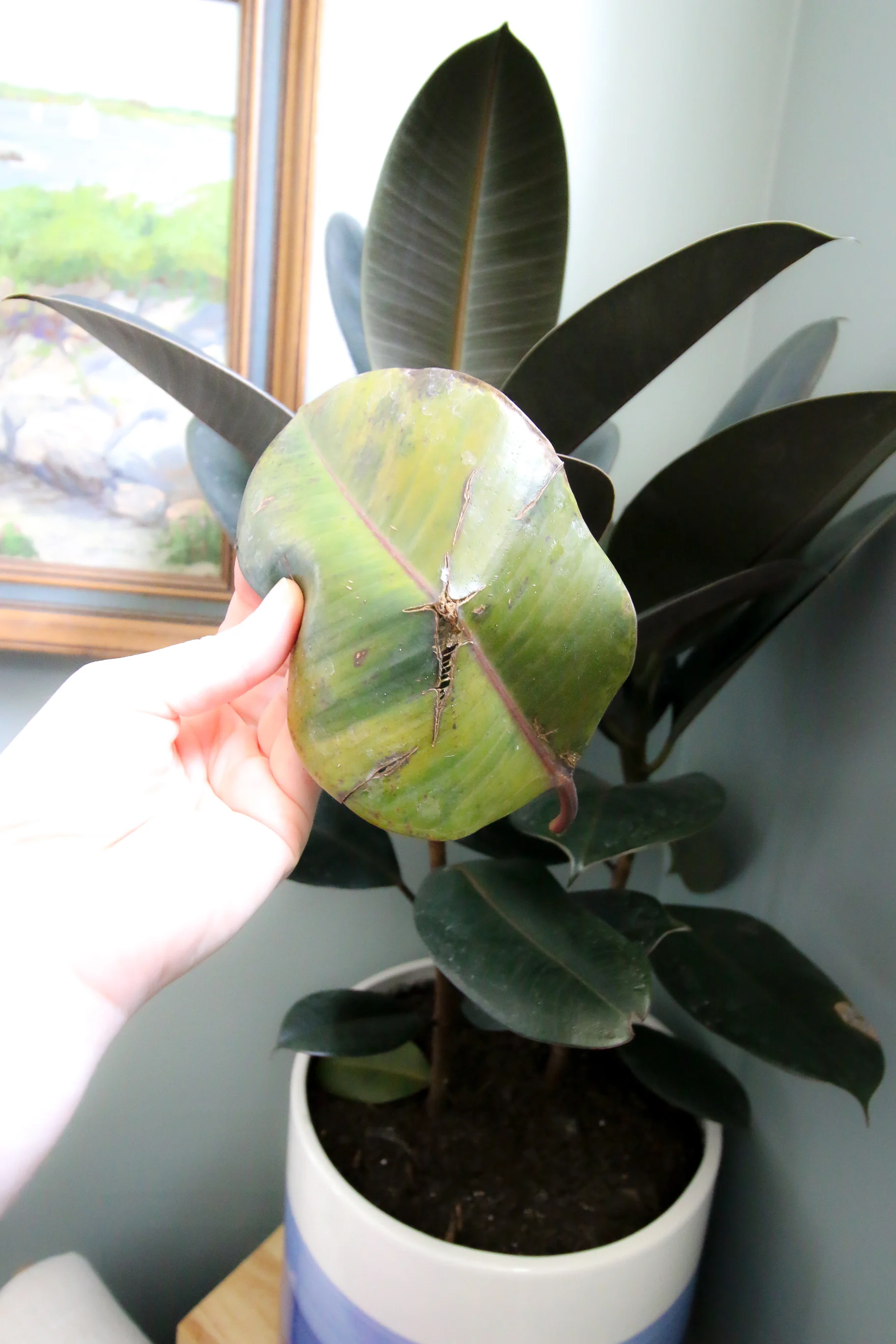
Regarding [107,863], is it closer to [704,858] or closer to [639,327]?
[639,327]

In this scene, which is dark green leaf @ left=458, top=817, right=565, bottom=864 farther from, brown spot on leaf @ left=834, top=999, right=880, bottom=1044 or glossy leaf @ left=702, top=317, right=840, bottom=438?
glossy leaf @ left=702, top=317, right=840, bottom=438

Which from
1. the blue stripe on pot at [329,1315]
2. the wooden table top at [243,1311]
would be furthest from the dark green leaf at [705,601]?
the wooden table top at [243,1311]

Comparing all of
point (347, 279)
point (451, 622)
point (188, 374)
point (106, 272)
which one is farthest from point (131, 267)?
point (451, 622)

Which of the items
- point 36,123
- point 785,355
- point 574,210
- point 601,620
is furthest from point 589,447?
point 36,123

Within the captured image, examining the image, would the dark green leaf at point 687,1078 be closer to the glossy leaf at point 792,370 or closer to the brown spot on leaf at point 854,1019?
the brown spot on leaf at point 854,1019

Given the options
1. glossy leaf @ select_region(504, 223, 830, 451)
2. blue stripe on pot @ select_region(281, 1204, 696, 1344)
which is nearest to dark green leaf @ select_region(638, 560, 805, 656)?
glossy leaf @ select_region(504, 223, 830, 451)

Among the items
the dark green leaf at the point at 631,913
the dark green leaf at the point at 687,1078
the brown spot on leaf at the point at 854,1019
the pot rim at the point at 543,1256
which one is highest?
Answer: the dark green leaf at the point at 631,913
